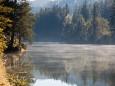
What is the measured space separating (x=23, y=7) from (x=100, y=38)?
88.6 meters

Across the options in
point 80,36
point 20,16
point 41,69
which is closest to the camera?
point 41,69

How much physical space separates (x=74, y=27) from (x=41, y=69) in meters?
142

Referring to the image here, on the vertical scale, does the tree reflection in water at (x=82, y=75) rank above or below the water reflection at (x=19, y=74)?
below

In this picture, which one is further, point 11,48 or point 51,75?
point 11,48

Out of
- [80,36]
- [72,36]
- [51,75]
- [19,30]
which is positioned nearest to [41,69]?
[51,75]

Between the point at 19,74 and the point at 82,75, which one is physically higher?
the point at 19,74

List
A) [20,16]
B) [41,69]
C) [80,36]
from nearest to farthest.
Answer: [41,69] → [20,16] → [80,36]

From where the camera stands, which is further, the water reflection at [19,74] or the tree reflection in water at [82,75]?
the tree reflection in water at [82,75]

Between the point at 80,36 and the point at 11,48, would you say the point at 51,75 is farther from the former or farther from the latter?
the point at 80,36

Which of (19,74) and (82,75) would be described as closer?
(19,74)

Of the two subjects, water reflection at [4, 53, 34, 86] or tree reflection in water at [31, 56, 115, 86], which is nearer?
water reflection at [4, 53, 34, 86]

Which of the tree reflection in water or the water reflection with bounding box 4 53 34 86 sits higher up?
the water reflection with bounding box 4 53 34 86

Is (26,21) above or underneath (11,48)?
above

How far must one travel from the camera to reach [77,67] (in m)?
45.0
